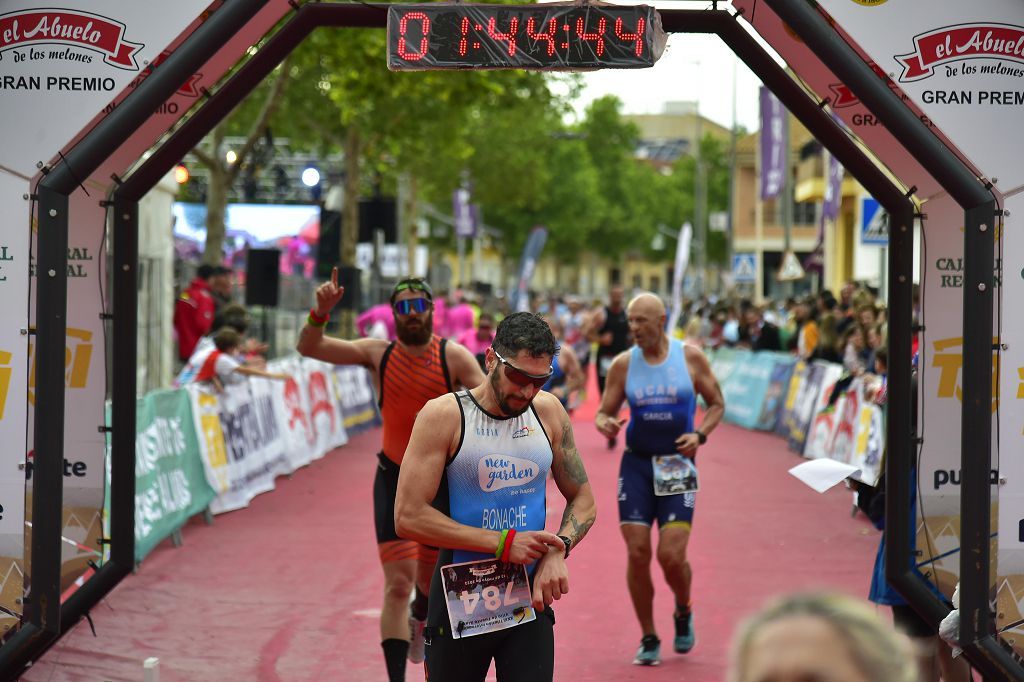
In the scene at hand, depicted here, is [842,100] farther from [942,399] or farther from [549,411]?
[549,411]

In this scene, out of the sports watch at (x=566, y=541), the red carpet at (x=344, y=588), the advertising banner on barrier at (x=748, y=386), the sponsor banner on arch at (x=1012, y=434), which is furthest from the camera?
the advertising banner on barrier at (x=748, y=386)

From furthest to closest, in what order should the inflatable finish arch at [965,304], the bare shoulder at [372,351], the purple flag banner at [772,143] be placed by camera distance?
the purple flag banner at [772,143] < the bare shoulder at [372,351] < the inflatable finish arch at [965,304]

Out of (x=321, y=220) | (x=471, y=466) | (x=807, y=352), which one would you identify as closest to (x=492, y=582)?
(x=471, y=466)

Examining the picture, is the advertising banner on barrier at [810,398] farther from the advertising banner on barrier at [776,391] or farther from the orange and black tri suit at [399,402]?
the orange and black tri suit at [399,402]

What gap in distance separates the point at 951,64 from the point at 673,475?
286 cm

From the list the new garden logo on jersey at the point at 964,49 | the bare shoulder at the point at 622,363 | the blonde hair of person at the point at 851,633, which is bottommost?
the blonde hair of person at the point at 851,633

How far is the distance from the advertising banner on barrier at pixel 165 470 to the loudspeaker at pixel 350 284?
9.62 meters

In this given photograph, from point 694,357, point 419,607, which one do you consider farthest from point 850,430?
point 419,607

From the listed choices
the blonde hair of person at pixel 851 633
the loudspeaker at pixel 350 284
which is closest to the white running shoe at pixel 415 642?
the blonde hair of person at pixel 851 633

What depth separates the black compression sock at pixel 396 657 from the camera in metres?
6.91

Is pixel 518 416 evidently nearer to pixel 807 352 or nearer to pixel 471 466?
pixel 471 466

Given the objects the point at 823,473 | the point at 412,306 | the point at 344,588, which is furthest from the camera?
the point at 344,588

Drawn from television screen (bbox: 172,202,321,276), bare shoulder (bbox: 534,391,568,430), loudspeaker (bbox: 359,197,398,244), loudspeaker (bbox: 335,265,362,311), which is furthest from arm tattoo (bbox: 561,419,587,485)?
television screen (bbox: 172,202,321,276)

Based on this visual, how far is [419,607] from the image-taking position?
725 cm
